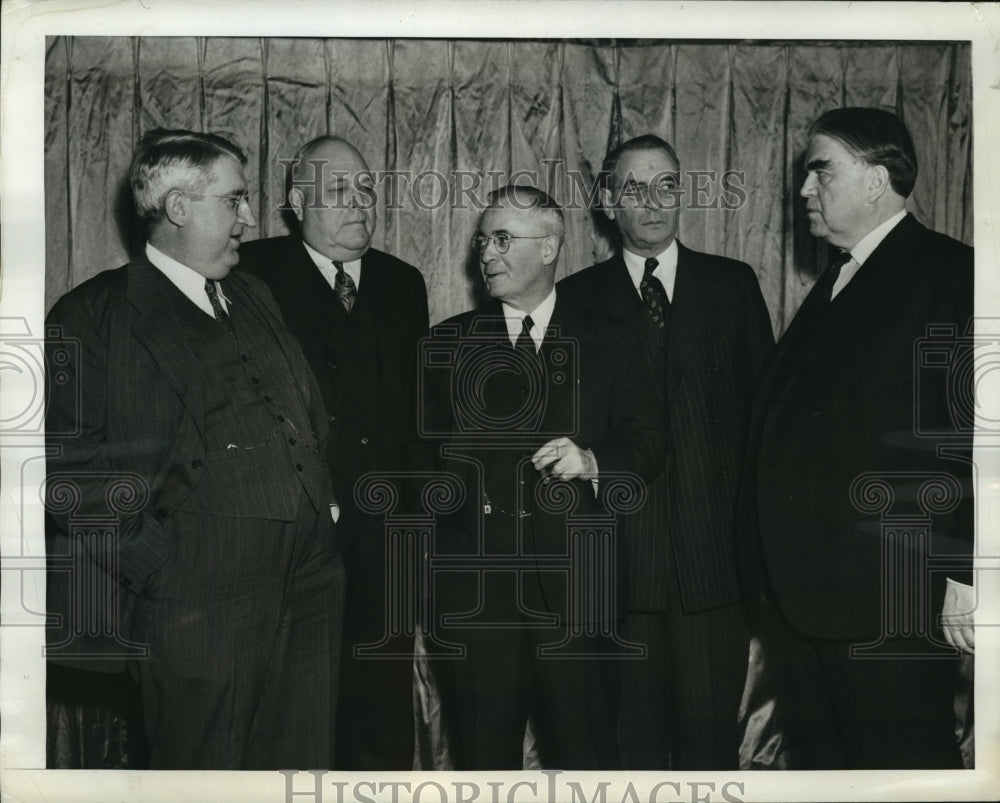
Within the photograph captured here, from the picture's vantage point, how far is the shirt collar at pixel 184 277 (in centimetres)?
306

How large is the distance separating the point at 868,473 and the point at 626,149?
1139mm

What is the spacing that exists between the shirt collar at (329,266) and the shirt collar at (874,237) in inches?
55.6

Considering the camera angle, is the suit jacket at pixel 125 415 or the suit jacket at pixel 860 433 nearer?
the suit jacket at pixel 125 415

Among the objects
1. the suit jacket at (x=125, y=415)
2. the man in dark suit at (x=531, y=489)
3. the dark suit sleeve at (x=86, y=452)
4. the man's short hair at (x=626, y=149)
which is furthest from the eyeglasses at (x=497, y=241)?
the dark suit sleeve at (x=86, y=452)

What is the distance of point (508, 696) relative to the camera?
312 centimetres

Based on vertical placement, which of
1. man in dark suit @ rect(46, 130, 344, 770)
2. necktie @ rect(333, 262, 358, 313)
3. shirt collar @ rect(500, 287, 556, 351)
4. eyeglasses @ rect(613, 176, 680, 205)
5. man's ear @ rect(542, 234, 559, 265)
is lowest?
man in dark suit @ rect(46, 130, 344, 770)

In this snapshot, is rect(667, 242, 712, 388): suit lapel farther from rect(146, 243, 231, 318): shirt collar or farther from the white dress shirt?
rect(146, 243, 231, 318): shirt collar

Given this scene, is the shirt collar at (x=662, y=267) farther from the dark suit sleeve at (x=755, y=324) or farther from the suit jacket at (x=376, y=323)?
the suit jacket at (x=376, y=323)

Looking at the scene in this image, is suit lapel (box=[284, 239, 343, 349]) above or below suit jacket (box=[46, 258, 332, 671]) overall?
above

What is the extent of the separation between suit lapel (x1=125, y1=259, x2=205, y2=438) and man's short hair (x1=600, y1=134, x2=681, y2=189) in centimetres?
122

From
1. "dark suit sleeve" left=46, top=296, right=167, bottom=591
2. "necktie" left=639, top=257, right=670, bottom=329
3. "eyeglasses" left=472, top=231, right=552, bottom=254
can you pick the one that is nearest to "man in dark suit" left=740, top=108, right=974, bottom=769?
"necktie" left=639, top=257, right=670, bottom=329

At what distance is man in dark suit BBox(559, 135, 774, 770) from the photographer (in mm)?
3119

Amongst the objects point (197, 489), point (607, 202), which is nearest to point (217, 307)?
point (197, 489)

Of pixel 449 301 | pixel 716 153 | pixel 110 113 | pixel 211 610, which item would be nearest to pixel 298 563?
pixel 211 610
